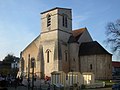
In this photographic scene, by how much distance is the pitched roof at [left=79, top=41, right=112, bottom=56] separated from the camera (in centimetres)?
5425

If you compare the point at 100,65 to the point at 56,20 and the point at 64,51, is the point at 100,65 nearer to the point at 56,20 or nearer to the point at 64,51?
the point at 64,51

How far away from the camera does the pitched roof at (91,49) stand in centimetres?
5425

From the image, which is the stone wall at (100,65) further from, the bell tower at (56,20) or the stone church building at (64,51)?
the bell tower at (56,20)

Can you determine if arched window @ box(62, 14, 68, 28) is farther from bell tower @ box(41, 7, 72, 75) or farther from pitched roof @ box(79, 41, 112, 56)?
pitched roof @ box(79, 41, 112, 56)

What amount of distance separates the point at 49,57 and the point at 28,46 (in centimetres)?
937

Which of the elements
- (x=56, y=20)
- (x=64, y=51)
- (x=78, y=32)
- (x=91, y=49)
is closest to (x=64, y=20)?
(x=56, y=20)

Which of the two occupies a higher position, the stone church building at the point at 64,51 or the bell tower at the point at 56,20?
the bell tower at the point at 56,20

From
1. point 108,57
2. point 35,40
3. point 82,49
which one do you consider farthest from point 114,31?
point 35,40

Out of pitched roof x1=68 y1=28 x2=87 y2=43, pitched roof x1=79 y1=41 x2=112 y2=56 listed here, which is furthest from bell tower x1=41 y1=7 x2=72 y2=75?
pitched roof x1=79 y1=41 x2=112 y2=56

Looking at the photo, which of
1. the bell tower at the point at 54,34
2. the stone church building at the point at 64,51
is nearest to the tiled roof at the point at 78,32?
the stone church building at the point at 64,51

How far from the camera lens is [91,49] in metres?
56.0

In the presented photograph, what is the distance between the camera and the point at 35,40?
62719mm

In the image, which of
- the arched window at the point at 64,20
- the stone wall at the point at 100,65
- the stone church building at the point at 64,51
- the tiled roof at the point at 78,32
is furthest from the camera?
the tiled roof at the point at 78,32

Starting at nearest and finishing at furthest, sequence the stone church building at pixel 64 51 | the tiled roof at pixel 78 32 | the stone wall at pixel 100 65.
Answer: the stone wall at pixel 100 65 → the stone church building at pixel 64 51 → the tiled roof at pixel 78 32
